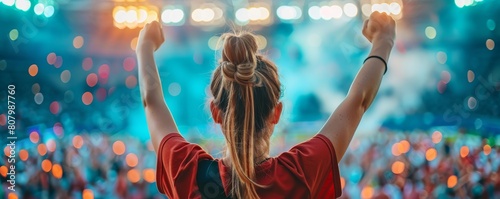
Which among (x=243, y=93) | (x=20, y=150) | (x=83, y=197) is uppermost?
(x=243, y=93)

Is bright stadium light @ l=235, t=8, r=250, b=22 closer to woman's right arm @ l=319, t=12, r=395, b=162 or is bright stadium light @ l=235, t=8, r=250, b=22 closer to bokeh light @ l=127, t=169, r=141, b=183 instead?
bokeh light @ l=127, t=169, r=141, b=183

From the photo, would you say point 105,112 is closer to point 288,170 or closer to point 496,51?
point 496,51

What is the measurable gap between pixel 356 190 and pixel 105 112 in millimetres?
2532

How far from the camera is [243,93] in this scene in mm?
821

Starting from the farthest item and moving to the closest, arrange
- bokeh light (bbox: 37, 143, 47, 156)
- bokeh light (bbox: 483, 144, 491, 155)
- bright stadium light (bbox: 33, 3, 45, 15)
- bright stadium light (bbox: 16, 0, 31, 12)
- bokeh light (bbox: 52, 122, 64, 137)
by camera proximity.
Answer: bokeh light (bbox: 483, 144, 491, 155)
bokeh light (bbox: 52, 122, 64, 137)
bokeh light (bbox: 37, 143, 47, 156)
bright stadium light (bbox: 33, 3, 45, 15)
bright stadium light (bbox: 16, 0, 31, 12)

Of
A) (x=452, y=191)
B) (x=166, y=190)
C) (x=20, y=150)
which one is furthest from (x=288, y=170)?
(x=452, y=191)

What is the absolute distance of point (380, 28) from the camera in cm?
95

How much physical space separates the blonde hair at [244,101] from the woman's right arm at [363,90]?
9cm

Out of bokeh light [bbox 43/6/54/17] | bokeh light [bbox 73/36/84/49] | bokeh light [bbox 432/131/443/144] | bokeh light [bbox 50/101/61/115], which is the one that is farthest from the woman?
bokeh light [bbox 432/131/443/144]

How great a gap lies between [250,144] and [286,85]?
4.13 meters

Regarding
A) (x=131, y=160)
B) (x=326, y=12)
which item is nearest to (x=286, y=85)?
(x=326, y=12)

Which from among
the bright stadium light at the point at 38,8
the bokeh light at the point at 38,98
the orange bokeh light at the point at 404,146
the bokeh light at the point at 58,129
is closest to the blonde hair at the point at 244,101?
the bright stadium light at the point at 38,8

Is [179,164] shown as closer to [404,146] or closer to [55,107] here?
[55,107]

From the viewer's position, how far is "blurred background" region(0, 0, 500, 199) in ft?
15.4
